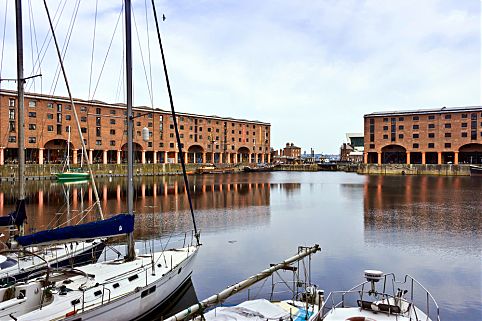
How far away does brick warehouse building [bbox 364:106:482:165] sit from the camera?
10381cm

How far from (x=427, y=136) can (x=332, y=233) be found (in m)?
91.7

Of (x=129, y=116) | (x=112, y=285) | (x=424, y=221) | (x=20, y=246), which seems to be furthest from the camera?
(x=424, y=221)

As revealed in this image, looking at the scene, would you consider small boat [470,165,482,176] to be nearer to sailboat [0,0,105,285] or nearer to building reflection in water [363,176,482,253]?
building reflection in water [363,176,482,253]

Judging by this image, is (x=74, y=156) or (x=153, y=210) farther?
(x=74, y=156)

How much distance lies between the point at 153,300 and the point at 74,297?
9.36 ft

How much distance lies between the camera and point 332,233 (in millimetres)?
29812

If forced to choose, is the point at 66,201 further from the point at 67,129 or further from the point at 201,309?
the point at 67,129

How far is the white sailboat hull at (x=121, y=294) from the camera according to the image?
10.8m

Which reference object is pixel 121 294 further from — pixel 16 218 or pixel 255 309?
pixel 16 218

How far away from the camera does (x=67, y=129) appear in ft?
306

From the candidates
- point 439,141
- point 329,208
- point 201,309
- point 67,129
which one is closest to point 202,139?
Answer: point 67,129

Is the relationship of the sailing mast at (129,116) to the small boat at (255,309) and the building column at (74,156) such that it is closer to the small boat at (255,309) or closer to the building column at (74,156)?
the small boat at (255,309)

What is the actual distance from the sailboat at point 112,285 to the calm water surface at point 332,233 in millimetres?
2439

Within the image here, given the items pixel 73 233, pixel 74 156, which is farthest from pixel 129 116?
pixel 74 156
